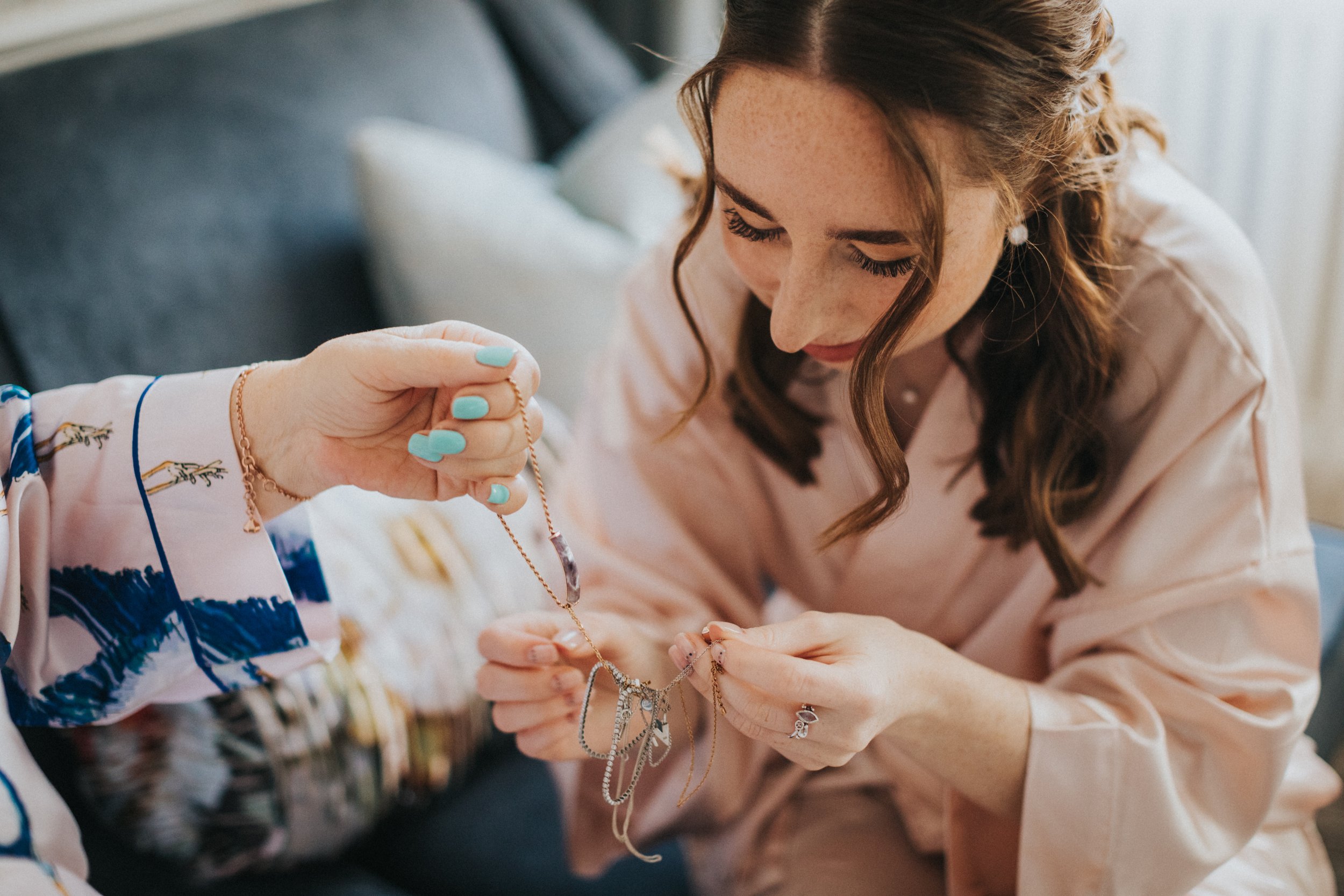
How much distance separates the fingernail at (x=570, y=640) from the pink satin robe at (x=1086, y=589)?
0.60 feet

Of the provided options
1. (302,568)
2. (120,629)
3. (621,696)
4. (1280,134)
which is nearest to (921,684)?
(621,696)

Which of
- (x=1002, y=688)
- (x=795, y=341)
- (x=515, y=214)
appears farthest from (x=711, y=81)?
(x=515, y=214)

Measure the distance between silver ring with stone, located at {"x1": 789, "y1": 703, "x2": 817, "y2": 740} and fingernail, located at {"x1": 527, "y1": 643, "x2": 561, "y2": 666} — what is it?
215mm

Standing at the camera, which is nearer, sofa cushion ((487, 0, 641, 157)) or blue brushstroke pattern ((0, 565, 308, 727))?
blue brushstroke pattern ((0, 565, 308, 727))

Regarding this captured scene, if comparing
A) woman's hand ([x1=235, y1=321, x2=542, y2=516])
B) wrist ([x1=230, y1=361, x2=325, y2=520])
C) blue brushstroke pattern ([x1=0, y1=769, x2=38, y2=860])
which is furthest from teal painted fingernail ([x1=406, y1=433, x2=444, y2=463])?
blue brushstroke pattern ([x1=0, y1=769, x2=38, y2=860])

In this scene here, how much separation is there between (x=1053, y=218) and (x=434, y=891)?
889 mm

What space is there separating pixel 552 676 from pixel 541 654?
0.03 metres

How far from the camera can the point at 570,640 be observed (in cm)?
83

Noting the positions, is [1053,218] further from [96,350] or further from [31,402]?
[96,350]

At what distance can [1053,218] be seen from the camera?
0.75 m

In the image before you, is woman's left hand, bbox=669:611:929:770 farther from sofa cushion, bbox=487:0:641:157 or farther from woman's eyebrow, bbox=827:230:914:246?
sofa cushion, bbox=487:0:641:157

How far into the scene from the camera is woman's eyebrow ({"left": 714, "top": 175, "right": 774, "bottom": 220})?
0.66m

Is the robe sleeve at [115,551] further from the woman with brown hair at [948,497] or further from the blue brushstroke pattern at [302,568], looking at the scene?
the woman with brown hair at [948,497]

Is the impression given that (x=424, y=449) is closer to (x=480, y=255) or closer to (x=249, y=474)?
(x=249, y=474)
